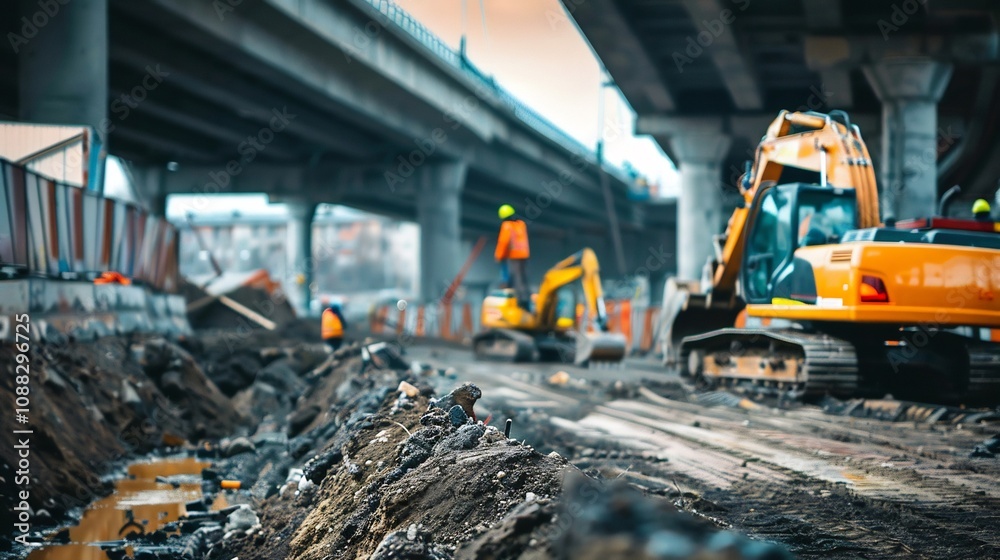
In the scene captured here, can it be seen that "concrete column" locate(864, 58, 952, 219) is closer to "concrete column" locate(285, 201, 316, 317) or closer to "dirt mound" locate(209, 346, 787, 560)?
"dirt mound" locate(209, 346, 787, 560)

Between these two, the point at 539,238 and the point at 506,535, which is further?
the point at 539,238

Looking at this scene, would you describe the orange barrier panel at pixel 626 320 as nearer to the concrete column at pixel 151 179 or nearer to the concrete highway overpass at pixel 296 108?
the concrete highway overpass at pixel 296 108

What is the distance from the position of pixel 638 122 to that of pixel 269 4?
41.0 ft

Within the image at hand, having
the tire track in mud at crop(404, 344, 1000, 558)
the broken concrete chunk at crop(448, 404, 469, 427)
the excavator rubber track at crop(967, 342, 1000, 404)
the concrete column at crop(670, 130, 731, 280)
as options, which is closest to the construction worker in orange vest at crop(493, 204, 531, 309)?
the tire track in mud at crop(404, 344, 1000, 558)

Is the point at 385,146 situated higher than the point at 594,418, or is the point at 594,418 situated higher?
the point at 385,146

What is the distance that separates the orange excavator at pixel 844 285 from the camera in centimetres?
1145

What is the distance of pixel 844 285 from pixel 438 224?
33594mm

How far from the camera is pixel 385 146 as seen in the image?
42.4 metres

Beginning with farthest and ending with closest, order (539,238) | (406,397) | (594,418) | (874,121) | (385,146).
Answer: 1. (539,238)
2. (385,146)
3. (874,121)
4. (594,418)
5. (406,397)

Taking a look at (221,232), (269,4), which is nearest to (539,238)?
(221,232)

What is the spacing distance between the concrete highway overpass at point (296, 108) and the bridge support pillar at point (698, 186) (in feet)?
27.8

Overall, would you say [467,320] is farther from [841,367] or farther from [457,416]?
[457,416]

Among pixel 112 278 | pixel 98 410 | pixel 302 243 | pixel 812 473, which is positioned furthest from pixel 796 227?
pixel 302 243

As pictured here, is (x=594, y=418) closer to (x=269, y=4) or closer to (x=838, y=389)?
(x=838, y=389)
